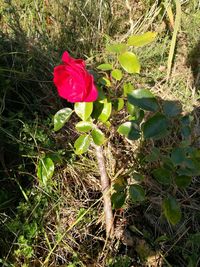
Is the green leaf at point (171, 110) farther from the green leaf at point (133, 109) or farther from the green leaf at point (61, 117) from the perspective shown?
the green leaf at point (61, 117)

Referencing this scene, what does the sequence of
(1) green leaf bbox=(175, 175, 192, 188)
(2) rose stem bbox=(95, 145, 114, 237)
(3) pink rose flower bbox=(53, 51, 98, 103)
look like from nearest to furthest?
(3) pink rose flower bbox=(53, 51, 98, 103)
(1) green leaf bbox=(175, 175, 192, 188)
(2) rose stem bbox=(95, 145, 114, 237)

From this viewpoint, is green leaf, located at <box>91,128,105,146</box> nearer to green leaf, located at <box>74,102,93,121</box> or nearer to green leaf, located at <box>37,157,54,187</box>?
green leaf, located at <box>74,102,93,121</box>

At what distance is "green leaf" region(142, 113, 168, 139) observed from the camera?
1.40m

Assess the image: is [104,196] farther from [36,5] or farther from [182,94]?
[36,5]

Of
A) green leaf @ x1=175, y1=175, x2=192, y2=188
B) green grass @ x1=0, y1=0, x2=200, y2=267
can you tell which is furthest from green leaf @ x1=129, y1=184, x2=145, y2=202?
green grass @ x1=0, y1=0, x2=200, y2=267

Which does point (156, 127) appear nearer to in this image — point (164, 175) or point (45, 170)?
point (164, 175)

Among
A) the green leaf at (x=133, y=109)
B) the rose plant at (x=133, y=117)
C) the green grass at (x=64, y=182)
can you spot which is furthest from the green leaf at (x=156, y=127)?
the green grass at (x=64, y=182)

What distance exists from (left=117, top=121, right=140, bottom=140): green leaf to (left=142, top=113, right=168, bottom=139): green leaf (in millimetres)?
66

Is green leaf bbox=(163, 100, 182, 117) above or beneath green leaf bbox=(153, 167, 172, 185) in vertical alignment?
above

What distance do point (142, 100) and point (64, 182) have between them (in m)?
0.65

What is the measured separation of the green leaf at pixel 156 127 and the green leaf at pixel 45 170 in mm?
523

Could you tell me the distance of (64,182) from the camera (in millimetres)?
1894

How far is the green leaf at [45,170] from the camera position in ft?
5.72

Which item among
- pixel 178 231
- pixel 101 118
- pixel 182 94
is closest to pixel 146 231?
pixel 178 231
